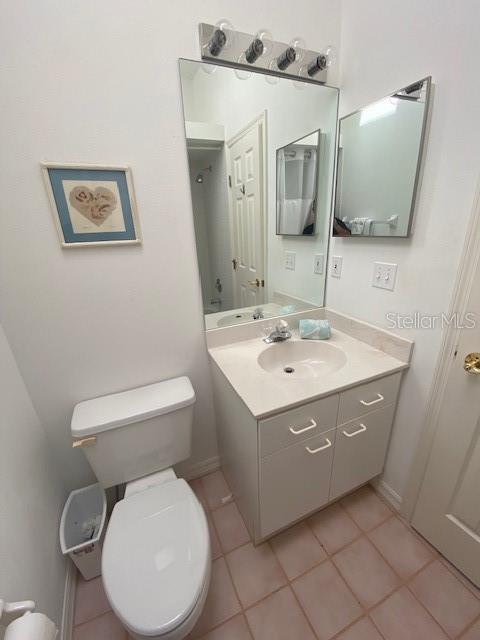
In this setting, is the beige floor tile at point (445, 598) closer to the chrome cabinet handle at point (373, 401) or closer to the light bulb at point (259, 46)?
the chrome cabinet handle at point (373, 401)

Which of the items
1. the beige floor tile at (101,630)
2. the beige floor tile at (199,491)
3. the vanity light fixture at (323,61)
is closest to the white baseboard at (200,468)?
the beige floor tile at (199,491)

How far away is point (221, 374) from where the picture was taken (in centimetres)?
119

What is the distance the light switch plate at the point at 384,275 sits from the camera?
1.14 m

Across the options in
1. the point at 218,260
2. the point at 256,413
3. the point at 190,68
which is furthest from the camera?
the point at 218,260

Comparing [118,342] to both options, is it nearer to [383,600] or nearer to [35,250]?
[35,250]

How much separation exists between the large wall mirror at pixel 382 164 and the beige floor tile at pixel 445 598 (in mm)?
1442

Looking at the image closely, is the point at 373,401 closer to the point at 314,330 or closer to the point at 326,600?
the point at 314,330

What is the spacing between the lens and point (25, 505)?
89cm

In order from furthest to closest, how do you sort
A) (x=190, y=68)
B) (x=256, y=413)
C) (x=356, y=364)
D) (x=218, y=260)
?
(x=218, y=260), (x=356, y=364), (x=190, y=68), (x=256, y=413)

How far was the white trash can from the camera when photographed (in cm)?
108

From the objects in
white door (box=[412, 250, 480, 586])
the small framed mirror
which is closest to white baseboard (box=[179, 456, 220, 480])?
white door (box=[412, 250, 480, 586])

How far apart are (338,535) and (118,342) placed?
1.40 meters

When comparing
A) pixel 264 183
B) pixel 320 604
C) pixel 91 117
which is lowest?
pixel 320 604

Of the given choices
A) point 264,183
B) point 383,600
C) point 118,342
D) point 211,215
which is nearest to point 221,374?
point 118,342
